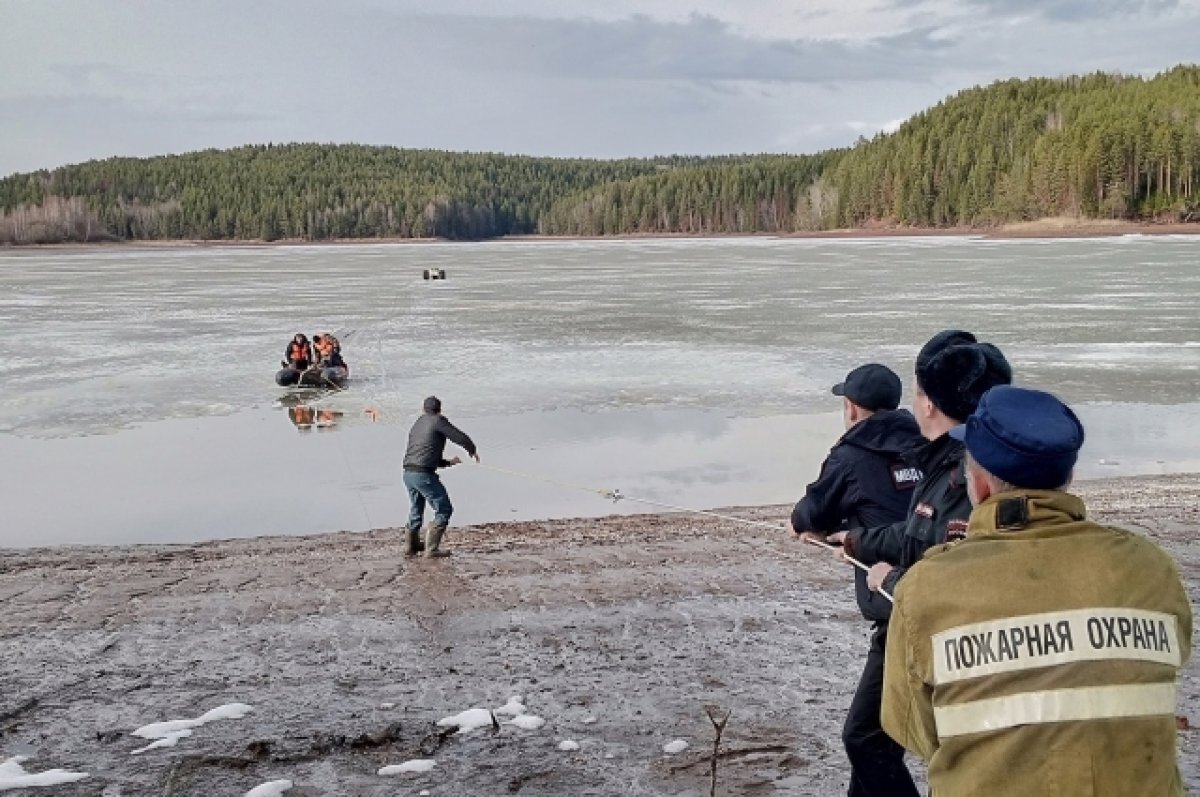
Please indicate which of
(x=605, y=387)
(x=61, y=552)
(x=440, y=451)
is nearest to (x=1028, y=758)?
(x=440, y=451)

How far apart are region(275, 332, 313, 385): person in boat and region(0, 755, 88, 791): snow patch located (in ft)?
49.6

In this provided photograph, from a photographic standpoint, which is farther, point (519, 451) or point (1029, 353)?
point (1029, 353)

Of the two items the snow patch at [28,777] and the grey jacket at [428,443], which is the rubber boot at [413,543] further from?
the snow patch at [28,777]

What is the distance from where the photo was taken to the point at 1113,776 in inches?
83.0

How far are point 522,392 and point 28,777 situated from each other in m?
13.7

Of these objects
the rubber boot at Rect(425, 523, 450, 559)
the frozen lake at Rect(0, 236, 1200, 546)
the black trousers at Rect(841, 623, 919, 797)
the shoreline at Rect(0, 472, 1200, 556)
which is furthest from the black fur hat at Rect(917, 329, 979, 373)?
the frozen lake at Rect(0, 236, 1200, 546)

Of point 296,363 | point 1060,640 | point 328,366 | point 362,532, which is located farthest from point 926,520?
point 296,363

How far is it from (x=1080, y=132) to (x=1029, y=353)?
10886 cm

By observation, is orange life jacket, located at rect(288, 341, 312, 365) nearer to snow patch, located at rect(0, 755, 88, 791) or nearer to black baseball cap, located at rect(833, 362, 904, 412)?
snow patch, located at rect(0, 755, 88, 791)

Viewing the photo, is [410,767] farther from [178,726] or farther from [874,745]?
[874,745]

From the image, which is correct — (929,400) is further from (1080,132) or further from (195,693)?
(1080,132)

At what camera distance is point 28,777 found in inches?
203

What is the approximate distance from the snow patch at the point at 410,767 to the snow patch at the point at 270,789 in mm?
419

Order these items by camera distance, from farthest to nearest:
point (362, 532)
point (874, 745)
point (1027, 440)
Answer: point (362, 532), point (874, 745), point (1027, 440)
